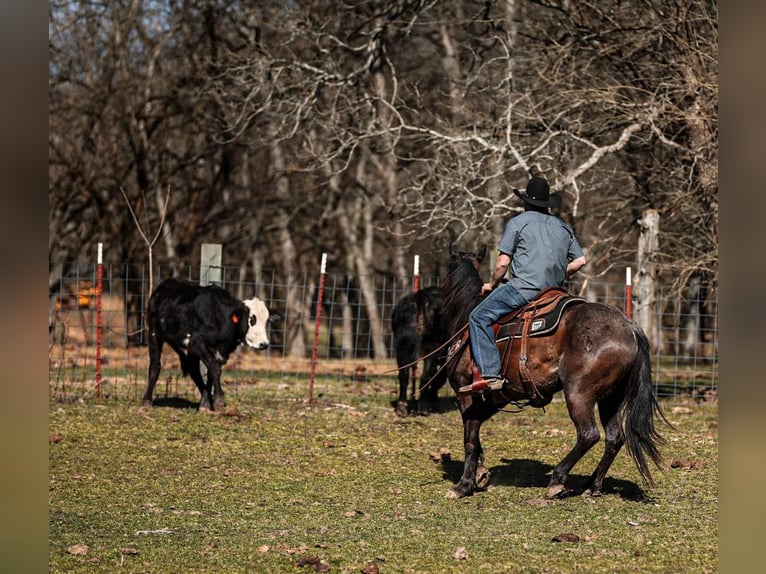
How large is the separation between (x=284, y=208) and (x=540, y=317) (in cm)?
2092

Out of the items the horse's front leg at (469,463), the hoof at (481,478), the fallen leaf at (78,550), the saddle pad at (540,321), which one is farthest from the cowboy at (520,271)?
the fallen leaf at (78,550)

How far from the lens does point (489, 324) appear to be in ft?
28.7

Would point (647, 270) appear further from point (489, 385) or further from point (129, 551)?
point (129, 551)

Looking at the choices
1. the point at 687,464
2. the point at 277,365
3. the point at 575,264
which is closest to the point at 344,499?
the point at 575,264

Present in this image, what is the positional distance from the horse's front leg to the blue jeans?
2.13 ft

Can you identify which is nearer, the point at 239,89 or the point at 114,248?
the point at 239,89

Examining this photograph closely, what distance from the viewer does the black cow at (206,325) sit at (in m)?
13.6

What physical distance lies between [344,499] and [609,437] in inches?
97.4

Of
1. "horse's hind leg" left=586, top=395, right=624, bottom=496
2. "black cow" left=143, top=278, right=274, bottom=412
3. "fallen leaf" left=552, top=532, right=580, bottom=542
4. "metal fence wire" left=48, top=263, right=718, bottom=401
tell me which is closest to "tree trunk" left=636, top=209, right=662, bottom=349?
"metal fence wire" left=48, top=263, right=718, bottom=401
